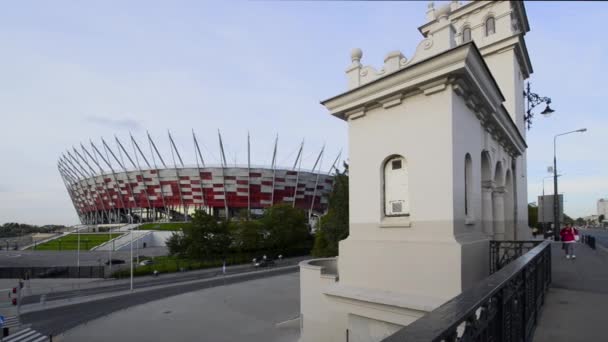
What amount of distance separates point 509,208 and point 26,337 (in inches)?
962

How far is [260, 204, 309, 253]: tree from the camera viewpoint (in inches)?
2010

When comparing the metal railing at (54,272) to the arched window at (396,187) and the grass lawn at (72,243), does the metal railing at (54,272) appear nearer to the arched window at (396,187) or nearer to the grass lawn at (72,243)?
the grass lawn at (72,243)

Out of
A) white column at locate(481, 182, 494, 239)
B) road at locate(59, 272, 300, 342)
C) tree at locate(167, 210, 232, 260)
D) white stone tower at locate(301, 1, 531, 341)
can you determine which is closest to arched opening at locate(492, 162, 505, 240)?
white stone tower at locate(301, 1, 531, 341)

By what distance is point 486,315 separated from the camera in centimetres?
267

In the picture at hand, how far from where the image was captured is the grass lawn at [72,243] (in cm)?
5985

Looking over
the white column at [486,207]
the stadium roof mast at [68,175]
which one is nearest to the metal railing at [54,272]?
the white column at [486,207]

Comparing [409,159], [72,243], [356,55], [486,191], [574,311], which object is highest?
[356,55]

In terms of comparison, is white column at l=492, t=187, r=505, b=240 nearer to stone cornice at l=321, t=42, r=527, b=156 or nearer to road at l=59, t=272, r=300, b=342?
stone cornice at l=321, t=42, r=527, b=156

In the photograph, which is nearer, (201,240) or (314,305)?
(314,305)

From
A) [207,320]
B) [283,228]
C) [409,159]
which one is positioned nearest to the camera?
[409,159]

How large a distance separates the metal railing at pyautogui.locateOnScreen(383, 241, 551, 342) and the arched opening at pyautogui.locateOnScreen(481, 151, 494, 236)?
5875mm

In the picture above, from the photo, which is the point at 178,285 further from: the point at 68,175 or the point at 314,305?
the point at 68,175

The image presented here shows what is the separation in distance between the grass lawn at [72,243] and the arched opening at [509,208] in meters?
62.6

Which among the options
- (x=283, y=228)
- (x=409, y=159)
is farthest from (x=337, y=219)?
(x=283, y=228)
